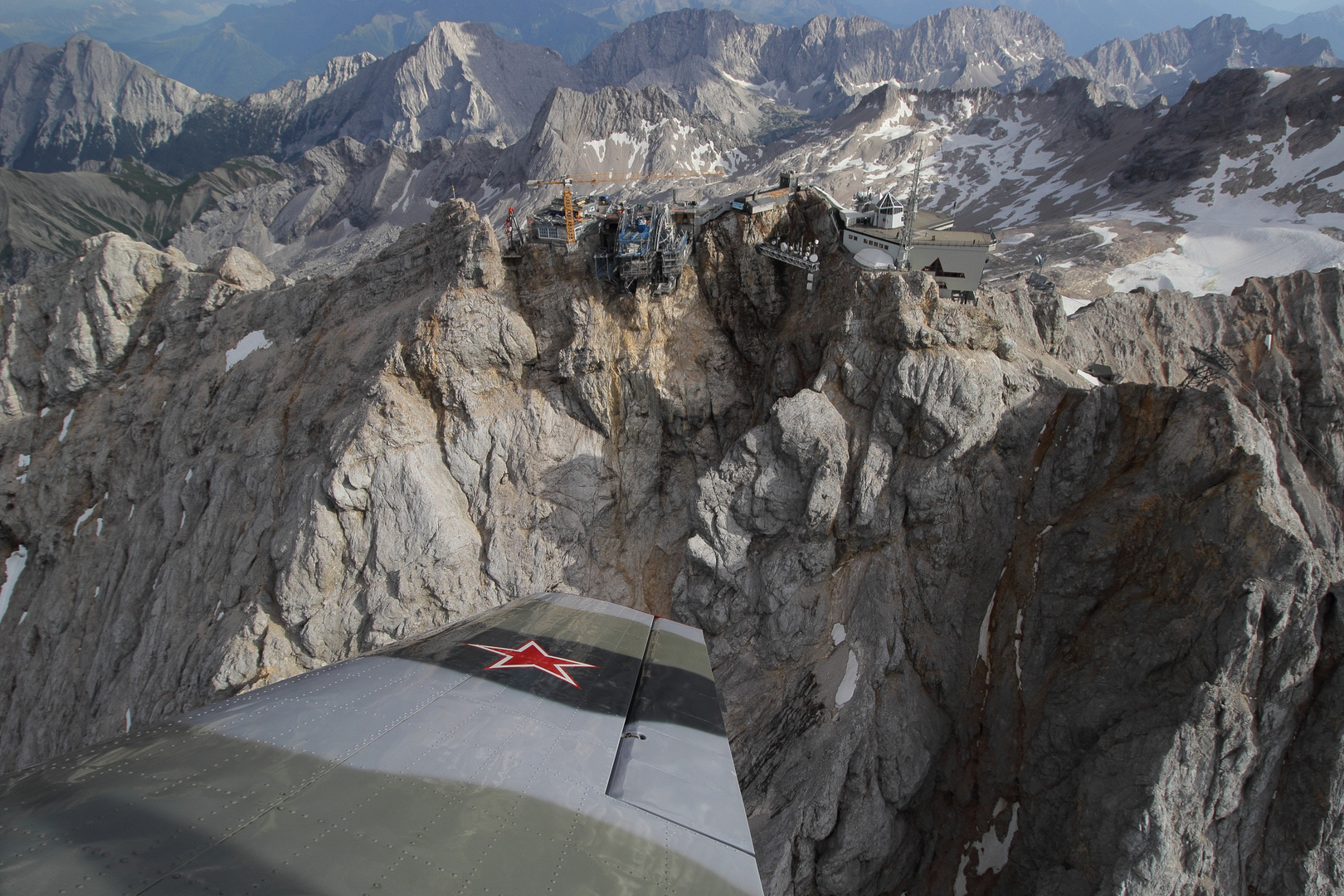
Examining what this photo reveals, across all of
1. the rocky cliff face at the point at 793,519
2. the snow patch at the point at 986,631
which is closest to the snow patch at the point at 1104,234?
the rocky cliff face at the point at 793,519

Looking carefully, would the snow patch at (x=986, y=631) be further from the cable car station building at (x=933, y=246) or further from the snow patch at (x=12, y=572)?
the snow patch at (x=12, y=572)

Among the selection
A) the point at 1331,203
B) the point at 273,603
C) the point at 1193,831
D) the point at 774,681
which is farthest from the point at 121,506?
the point at 1331,203

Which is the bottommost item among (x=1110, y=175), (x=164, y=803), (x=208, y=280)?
(x=164, y=803)

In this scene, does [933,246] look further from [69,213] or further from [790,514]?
[69,213]

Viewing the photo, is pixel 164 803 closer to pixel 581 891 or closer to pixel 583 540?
pixel 581 891

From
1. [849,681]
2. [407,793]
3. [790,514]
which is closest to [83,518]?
[407,793]

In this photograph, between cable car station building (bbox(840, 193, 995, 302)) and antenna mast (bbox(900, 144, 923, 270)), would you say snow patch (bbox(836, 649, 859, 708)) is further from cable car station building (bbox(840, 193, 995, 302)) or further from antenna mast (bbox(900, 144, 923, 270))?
antenna mast (bbox(900, 144, 923, 270))
